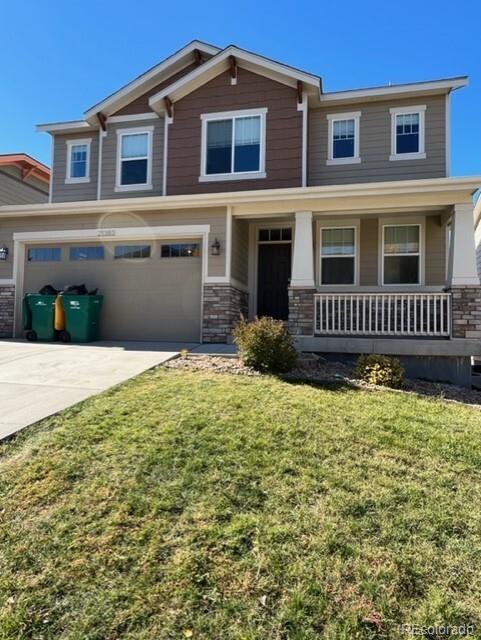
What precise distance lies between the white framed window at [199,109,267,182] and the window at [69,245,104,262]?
3272 millimetres

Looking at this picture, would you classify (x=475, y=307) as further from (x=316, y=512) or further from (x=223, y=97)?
(x=223, y=97)

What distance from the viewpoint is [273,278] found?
459 inches

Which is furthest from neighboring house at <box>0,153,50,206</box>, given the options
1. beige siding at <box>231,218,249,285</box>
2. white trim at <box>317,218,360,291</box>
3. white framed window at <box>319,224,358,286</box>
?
white framed window at <box>319,224,358,286</box>

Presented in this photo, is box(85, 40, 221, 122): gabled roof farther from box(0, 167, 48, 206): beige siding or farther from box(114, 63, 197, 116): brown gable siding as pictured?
box(0, 167, 48, 206): beige siding

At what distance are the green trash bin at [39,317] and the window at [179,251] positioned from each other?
2.86m

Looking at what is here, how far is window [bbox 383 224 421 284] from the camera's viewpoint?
10.8 m

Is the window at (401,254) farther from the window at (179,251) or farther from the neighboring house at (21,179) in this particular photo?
the neighboring house at (21,179)

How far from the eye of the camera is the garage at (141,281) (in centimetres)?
1034

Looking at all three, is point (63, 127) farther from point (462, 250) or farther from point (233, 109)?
point (462, 250)

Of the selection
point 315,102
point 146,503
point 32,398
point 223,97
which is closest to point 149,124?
point 223,97

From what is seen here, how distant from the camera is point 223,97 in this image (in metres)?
11.6

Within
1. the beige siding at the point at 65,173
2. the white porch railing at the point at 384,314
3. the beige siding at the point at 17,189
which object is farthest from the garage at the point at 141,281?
the beige siding at the point at 17,189

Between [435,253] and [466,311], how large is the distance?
9.40ft

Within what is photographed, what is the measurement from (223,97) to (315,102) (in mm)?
2464
